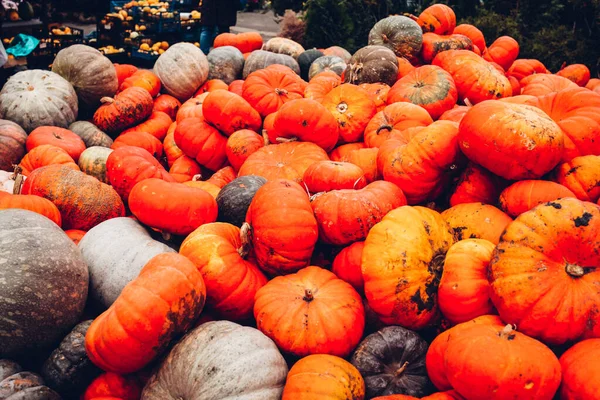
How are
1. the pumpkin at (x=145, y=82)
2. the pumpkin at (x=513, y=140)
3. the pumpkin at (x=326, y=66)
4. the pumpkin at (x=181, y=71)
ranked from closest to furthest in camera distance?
1. the pumpkin at (x=513, y=140)
2. the pumpkin at (x=145, y=82)
3. the pumpkin at (x=181, y=71)
4. the pumpkin at (x=326, y=66)

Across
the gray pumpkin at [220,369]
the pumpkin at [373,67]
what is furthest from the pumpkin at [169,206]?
the pumpkin at [373,67]

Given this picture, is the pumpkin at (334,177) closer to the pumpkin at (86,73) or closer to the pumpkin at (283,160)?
the pumpkin at (283,160)

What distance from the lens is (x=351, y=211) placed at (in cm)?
300

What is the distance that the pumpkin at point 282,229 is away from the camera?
9.40 ft

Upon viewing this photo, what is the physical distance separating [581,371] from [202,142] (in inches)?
150

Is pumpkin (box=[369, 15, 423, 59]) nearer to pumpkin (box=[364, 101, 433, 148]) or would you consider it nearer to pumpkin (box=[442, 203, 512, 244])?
pumpkin (box=[364, 101, 433, 148])

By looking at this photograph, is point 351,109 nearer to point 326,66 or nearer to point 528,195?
point 528,195

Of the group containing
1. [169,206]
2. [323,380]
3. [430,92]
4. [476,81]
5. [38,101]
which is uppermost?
[476,81]

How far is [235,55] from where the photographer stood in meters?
6.84

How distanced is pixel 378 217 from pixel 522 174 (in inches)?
37.3

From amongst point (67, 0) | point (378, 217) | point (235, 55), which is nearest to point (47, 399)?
point (378, 217)

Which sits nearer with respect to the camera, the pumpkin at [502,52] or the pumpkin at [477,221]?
the pumpkin at [477,221]

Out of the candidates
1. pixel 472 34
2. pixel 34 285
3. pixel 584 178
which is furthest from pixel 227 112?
pixel 472 34

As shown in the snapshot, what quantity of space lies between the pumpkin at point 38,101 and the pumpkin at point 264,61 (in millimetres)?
2428
